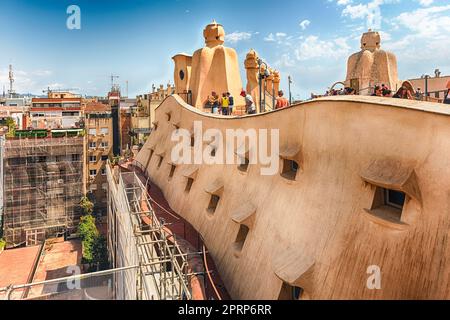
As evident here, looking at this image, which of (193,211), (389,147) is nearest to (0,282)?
(193,211)

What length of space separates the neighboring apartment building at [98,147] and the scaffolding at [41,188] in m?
6.02

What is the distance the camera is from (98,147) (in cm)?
3725

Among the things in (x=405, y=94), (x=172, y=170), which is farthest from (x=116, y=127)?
(x=405, y=94)

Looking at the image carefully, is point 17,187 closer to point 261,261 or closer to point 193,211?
point 193,211

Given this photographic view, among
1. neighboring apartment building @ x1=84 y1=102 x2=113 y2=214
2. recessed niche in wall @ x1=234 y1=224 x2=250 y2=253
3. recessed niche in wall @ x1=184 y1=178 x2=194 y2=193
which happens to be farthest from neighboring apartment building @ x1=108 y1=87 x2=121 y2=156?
recessed niche in wall @ x1=234 y1=224 x2=250 y2=253

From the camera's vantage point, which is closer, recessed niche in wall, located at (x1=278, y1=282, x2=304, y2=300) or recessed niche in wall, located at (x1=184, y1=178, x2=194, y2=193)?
recessed niche in wall, located at (x1=278, y1=282, x2=304, y2=300)

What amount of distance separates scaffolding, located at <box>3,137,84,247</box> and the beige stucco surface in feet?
77.2

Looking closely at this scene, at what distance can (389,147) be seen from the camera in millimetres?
5164

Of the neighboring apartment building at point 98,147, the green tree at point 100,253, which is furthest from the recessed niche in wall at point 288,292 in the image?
the neighboring apartment building at point 98,147

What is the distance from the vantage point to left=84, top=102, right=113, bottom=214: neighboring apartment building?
115 feet

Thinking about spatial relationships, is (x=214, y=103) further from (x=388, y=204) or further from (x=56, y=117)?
(x=56, y=117)

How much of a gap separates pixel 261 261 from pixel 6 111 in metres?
54.1

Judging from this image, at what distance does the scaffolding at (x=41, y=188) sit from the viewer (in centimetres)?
2638

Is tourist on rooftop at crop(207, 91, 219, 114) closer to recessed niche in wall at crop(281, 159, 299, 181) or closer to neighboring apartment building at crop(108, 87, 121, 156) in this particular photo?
recessed niche in wall at crop(281, 159, 299, 181)
